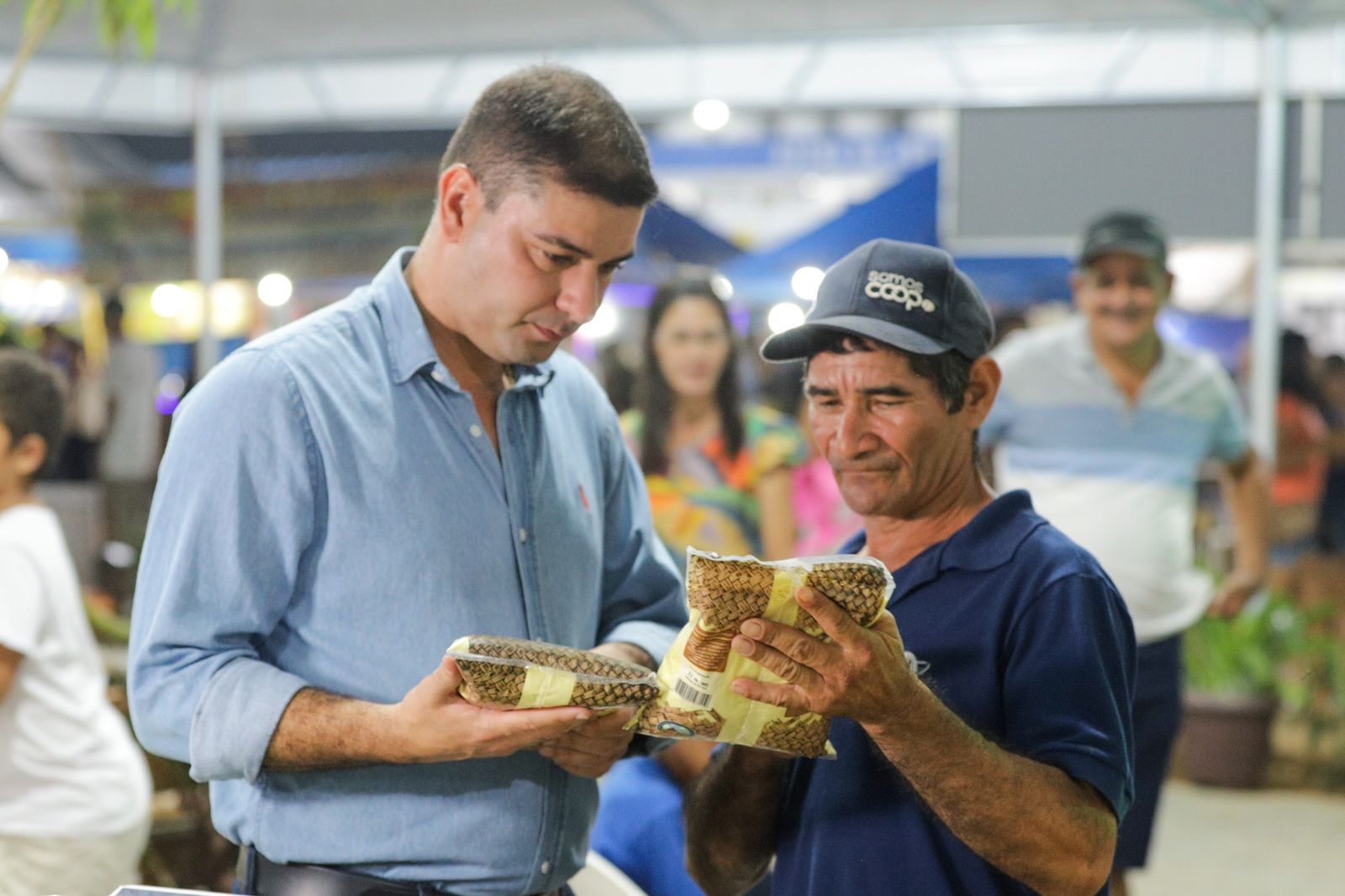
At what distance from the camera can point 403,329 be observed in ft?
6.15

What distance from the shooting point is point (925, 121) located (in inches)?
749

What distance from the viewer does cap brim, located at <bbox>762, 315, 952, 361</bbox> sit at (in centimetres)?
173

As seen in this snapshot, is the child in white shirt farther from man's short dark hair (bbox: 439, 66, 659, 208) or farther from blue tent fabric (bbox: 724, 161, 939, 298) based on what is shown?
blue tent fabric (bbox: 724, 161, 939, 298)

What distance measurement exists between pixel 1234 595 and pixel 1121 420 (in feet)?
2.31

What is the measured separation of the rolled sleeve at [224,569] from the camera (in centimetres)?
163

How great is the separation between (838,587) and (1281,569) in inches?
267

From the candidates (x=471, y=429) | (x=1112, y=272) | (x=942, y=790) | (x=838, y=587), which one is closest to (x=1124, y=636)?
(x=942, y=790)

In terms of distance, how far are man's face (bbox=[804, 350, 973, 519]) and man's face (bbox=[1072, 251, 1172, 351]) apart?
2405 millimetres

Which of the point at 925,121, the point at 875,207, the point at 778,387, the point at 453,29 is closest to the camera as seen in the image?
the point at 778,387

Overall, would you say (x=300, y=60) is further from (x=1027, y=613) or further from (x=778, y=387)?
(x=1027, y=613)

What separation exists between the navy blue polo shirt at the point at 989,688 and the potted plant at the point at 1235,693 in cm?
517

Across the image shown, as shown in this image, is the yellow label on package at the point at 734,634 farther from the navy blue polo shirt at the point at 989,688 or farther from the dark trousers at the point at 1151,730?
the dark trousers at the point at 1151,730

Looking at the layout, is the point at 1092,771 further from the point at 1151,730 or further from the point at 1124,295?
the point at 1124,295

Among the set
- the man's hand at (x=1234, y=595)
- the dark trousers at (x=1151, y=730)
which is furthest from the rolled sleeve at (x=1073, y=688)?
the man's hand at (x=1234, y=595)
